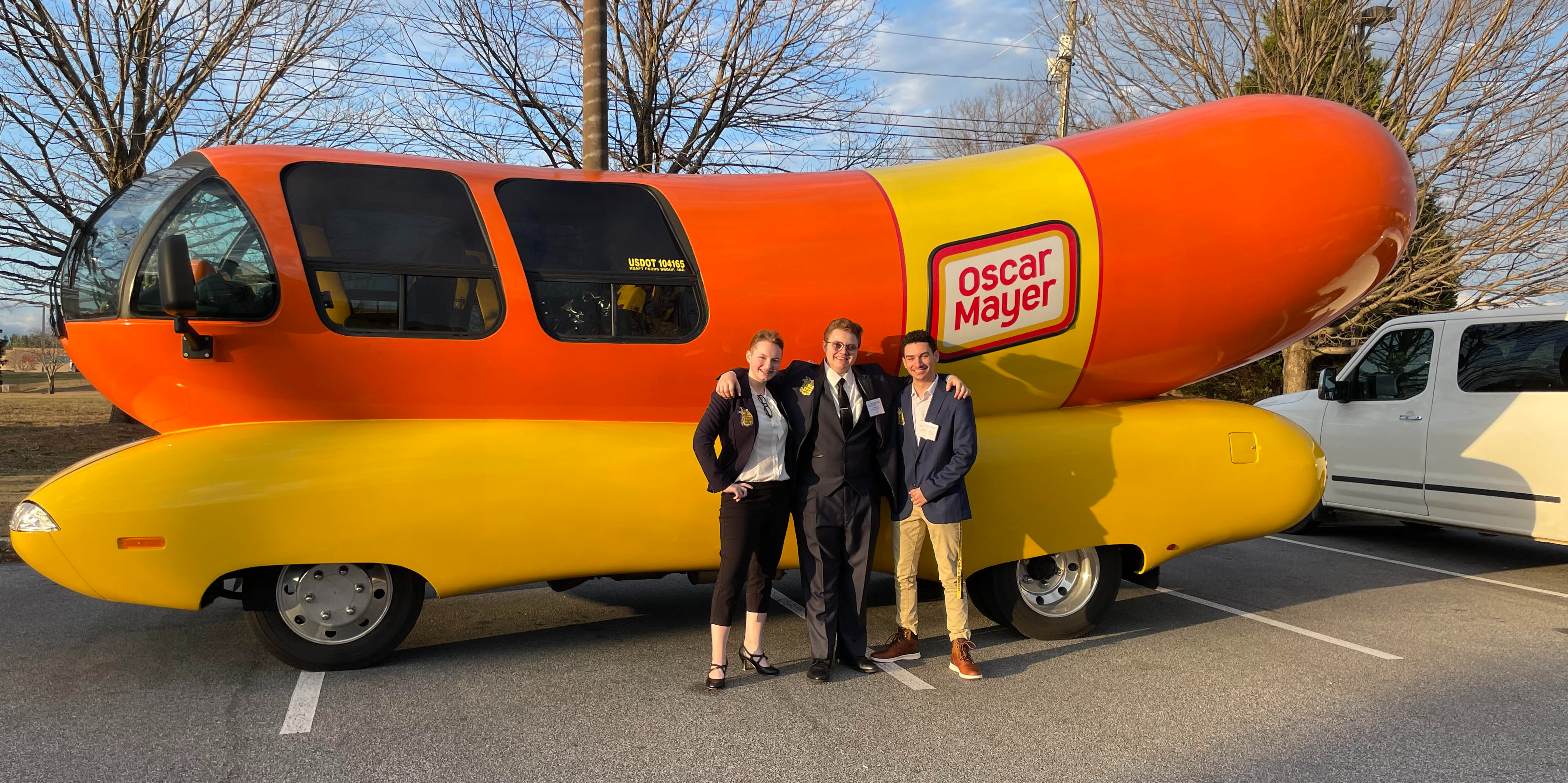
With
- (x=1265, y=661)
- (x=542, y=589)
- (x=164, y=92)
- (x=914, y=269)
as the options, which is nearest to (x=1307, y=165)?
(x=914, y=269)

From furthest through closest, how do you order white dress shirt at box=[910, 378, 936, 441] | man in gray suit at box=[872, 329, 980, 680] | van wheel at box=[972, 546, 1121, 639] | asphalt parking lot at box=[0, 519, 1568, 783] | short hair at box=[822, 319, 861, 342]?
van wheel at box=[972, 546, 1121, 639]
white dress shirt at box=[910, 378, 936, 441]
man in gray suit at box=[872, 329, 980, 680]
short hair at box=[822, 319, 861, 342]
asphalt parking lot at box=[0, 519, 1568, 783]

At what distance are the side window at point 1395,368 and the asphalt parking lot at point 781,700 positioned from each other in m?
2.18

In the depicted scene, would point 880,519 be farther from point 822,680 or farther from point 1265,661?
point 1265,661

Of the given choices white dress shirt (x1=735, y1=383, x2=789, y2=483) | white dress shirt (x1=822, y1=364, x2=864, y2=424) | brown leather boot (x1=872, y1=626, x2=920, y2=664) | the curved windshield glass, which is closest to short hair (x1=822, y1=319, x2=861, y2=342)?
white dress shirt (x1=822, y1=364, x2=864, y2=424)

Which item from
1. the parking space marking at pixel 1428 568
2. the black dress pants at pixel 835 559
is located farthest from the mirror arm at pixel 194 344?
the parking space marking at pixel 1428 568

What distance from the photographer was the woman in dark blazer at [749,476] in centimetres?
450

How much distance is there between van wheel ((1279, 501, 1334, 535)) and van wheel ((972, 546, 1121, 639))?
451 centimetres

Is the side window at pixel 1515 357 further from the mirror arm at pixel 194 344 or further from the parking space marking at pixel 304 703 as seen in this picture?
the mirror arm at pixel 194 344

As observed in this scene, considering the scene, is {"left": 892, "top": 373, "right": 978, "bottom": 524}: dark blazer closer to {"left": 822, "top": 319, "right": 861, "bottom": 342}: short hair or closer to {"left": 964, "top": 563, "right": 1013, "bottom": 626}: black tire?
{"left": 822, "top": 319, "right": 861, "bottom": 342}: short hair

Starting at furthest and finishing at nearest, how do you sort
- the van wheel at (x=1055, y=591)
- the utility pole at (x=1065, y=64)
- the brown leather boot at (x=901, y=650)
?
the utility pole at (x=1065, y=64), the van wheel at (x=1055, y=591), the brown leather boot at (x=901, y=650)

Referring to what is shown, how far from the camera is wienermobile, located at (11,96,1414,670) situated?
177 inches

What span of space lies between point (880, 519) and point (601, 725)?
1820 mm

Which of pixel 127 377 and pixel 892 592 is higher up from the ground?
pixel 127 377

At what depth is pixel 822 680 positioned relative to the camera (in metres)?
4.66
